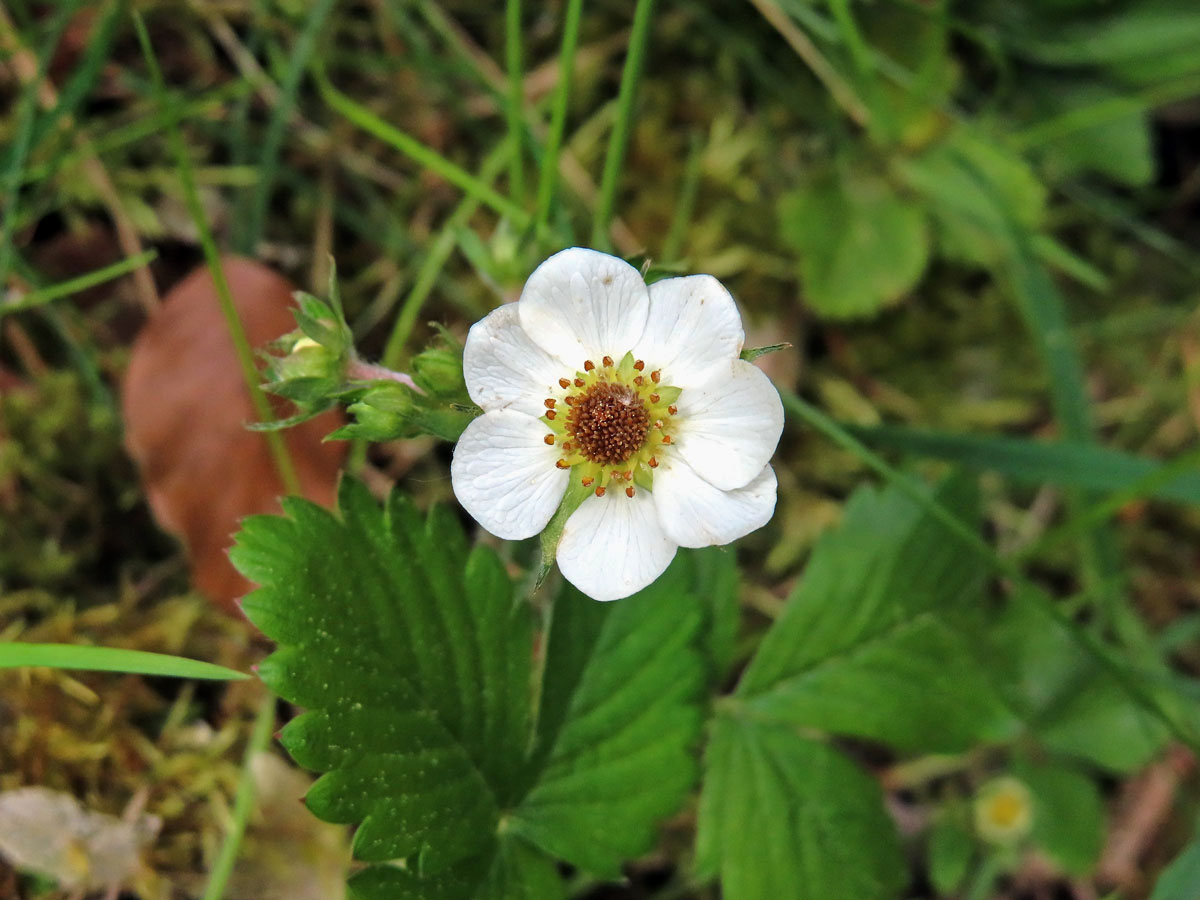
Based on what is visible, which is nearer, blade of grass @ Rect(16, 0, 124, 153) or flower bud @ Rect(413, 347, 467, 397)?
flower bud @ Rect(413, 347, 467, 397)

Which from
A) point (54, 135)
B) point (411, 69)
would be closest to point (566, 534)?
point (411, 69)

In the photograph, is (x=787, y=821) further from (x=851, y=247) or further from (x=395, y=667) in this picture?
(x=851, y=247)

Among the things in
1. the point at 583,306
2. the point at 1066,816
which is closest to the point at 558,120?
the point at 583,306

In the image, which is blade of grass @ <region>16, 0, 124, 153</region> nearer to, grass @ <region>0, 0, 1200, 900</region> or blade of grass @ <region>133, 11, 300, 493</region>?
grass @ <region>0, 0, 1200, 900</region>

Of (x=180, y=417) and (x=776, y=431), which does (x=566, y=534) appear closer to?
(x=776, y=431)

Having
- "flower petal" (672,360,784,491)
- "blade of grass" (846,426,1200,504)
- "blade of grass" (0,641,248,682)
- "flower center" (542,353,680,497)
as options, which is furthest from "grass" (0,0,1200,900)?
"blade of grass" (0,641,248,682)

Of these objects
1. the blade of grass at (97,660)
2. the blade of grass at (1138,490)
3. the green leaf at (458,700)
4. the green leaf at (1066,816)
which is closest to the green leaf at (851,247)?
the blade of grass at (1138,490)

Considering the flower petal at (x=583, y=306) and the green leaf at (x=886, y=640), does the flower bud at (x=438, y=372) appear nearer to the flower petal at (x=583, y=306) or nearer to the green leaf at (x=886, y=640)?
the flower petal at (x=583, y=306)
